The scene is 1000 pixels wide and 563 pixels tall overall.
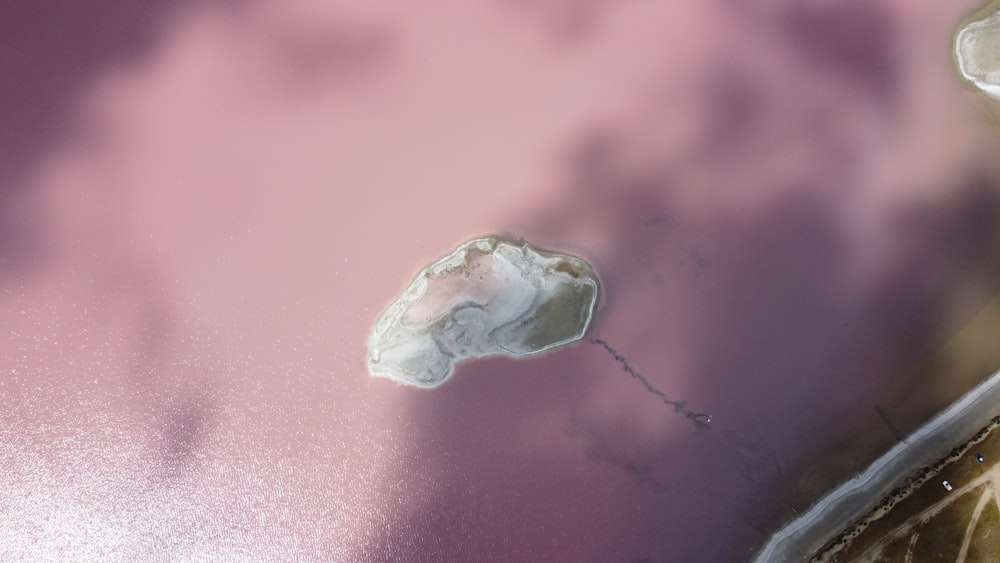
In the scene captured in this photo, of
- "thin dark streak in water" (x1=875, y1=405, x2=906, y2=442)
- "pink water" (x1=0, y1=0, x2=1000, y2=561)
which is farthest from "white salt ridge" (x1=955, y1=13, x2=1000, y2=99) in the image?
"thin dark streak in water" (x1=875, y1=405, x2=906, y2=442)

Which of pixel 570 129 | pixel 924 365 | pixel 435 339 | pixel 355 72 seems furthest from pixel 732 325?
pixel 355 72

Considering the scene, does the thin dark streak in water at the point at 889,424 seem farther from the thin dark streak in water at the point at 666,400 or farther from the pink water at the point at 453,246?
the thin dark streak in water at the point at 666,400

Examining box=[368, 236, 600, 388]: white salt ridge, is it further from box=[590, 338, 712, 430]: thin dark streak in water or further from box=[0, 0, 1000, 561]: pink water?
box=[590, 338, 712, 430]: thin dark streak in water

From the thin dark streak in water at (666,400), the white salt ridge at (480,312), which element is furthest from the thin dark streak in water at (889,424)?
the white salt ridge at (480,312)

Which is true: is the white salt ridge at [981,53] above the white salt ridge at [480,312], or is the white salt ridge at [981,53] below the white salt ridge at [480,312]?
below

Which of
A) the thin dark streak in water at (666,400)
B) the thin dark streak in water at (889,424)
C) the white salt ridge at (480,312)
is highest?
the white salt ridge at (480,312)

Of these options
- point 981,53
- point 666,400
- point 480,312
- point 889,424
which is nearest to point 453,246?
point 480,312

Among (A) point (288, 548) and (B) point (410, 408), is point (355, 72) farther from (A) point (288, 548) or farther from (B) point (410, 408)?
(A) point (288, 548)
